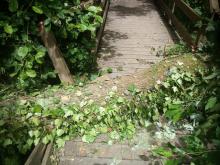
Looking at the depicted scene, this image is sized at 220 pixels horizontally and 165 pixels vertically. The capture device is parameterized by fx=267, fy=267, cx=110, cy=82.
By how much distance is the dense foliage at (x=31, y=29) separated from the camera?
362 cm

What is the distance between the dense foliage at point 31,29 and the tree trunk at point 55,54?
102mm

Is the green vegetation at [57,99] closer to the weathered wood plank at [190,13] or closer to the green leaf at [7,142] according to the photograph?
the green leaf at [7,142]

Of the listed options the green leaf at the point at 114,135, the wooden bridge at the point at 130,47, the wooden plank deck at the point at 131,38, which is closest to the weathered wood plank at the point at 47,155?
the wooden bridge at the point at 130,47

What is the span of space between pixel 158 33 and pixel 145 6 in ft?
10.1

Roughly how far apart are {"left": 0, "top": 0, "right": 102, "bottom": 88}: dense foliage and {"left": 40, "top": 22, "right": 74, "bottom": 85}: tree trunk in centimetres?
10

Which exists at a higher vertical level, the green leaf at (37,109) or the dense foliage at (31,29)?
the dense foliage at (31,29)

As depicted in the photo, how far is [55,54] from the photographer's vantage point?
4.16 m

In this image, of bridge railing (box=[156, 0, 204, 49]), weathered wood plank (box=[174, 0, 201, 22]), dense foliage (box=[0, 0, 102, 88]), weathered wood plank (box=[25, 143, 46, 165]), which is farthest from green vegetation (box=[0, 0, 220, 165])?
weathered wood plank (box=[174, 0, 201, 22])

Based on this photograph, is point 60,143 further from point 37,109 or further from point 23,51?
point 23,51

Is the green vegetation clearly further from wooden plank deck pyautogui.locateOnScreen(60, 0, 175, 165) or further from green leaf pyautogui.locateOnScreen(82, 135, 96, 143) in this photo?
wooden plank deck pyautogui.locateOnScreen(60, 0, 175, 165)

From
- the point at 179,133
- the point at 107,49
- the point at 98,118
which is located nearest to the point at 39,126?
the point at 98,118

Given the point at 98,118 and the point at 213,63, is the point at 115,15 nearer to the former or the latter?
the point at 213,63

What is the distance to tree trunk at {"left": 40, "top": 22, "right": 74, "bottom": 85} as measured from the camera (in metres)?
3.94

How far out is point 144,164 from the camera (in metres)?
3.31
